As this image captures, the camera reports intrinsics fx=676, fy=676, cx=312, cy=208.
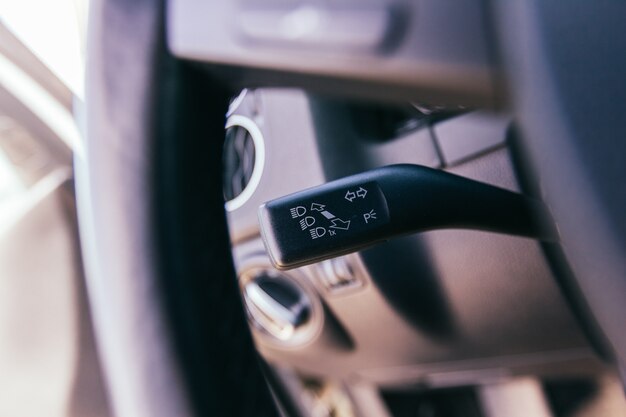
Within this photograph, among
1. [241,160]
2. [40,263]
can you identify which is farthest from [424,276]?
[40,263]

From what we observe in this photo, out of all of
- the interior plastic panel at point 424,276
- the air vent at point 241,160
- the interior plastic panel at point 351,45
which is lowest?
the interior plastic panel at point 424,276

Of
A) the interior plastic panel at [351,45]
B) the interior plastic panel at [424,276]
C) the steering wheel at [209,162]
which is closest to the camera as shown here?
the steering wheel at [209,162]

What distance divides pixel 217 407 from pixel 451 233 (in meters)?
0.32

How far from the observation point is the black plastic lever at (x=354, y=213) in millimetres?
473

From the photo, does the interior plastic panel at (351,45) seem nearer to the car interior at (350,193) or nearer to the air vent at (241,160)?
the car interior at (350,193)

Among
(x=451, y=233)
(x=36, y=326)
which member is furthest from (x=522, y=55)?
(x=36, y=326)

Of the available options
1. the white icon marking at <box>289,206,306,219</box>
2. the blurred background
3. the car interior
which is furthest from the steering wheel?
the blurred background

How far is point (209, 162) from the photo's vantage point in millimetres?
594

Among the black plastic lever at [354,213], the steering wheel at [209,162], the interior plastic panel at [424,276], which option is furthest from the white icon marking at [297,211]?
the interior plastic panel at [424,276]

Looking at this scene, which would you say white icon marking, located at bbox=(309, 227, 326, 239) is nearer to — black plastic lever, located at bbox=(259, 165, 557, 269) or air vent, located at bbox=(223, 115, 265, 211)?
black plastic lever, located at bbox=(259, 165, 557, 269)

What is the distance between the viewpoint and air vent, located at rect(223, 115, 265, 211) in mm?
790

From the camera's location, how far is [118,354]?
0.53 metres

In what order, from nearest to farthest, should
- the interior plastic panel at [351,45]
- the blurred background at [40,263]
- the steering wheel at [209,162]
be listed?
the steering wheel at [209,162] → the interior plastic panel at [351,45] → the blurred background at [40,263]

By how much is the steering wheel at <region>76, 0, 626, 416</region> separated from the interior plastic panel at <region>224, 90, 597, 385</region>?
10 cm
